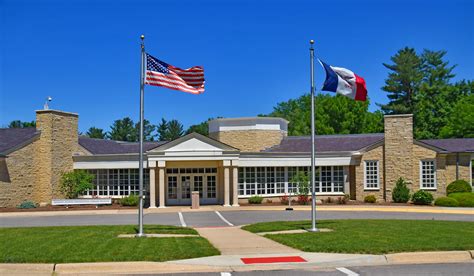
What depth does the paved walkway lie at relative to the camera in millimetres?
14062

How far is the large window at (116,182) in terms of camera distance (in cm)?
3697

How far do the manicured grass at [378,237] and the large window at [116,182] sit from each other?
726 inches

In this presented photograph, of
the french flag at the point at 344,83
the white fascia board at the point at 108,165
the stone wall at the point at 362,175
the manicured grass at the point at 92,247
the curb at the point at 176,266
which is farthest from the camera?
the stone wall at the point at 362,175

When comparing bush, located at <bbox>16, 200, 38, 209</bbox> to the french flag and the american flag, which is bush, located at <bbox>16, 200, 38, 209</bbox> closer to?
the american flag

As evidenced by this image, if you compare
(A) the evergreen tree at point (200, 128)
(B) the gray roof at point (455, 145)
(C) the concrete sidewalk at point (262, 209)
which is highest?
(A) the evergreen tree at point (200, 128)

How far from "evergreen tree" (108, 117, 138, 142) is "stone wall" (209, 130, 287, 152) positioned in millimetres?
70875

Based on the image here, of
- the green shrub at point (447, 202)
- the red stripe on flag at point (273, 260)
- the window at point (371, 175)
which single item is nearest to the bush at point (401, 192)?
the window at point (371, 175)

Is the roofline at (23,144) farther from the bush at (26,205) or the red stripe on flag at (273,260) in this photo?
the red stripe on flag at (273,260)

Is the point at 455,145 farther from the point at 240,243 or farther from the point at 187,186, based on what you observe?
the point at 240,243

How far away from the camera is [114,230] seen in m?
18.8

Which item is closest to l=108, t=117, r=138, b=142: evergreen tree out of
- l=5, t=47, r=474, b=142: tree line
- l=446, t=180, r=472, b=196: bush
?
l=5, t=47, r=474, b=142: tree line

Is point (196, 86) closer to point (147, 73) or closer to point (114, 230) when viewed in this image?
point (147, 73)

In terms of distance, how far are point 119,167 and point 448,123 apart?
45086mm

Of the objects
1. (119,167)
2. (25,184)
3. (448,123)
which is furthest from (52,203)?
(448,123)
